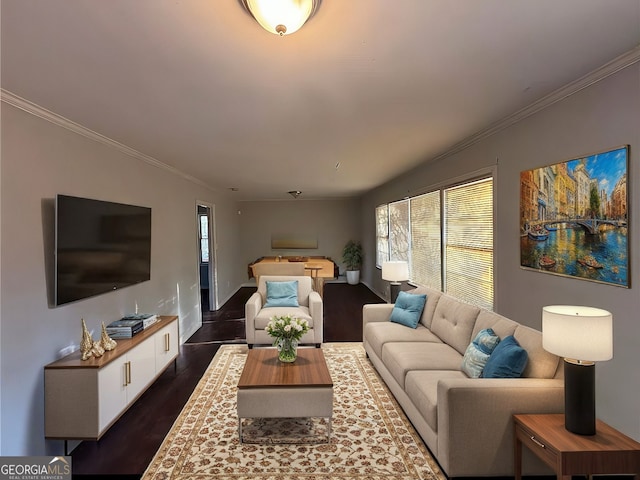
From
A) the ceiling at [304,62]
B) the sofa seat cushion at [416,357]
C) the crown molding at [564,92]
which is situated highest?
the crown molding at [564,92]

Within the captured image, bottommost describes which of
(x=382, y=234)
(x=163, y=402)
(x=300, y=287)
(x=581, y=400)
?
(x=163, y=402)

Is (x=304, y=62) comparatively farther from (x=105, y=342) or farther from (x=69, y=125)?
(x=105, y=342)

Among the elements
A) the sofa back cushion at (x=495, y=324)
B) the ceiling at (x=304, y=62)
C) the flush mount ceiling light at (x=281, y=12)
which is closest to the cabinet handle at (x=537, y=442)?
the sofa back cushion at (x=495, y=324)

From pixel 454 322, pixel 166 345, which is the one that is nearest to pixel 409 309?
pixel 454 322

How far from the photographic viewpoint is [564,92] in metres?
2.36

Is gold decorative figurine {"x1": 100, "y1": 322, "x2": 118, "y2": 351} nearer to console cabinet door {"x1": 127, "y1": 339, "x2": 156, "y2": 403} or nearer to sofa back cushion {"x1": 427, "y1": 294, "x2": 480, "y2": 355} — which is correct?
console cabinet door {"x1": 127, "y1": 339, "x2": 156, "y2": 403}

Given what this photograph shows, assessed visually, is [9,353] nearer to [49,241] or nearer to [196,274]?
[49,241]

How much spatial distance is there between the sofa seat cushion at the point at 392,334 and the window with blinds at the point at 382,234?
3.65 metres

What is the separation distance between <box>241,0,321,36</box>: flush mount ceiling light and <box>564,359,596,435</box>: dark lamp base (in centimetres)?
213

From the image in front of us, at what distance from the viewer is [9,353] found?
84.3 inches

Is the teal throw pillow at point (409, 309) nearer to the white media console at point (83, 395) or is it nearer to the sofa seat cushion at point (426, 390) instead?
the sofa seat cushion at point (426, 390)

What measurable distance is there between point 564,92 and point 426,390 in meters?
2.25

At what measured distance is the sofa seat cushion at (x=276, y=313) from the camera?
4.39 m

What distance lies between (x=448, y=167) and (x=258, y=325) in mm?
3104
